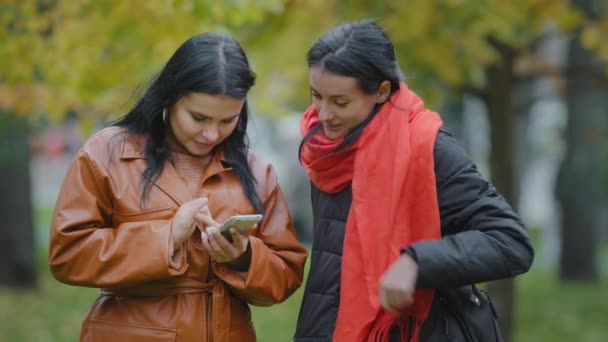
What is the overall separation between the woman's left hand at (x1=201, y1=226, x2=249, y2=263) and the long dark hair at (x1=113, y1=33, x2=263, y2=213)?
20cm

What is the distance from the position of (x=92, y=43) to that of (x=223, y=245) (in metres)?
3.09

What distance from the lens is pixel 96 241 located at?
3043 millimetres

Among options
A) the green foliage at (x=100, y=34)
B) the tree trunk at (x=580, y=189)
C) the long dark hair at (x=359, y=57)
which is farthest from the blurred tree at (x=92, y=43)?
the tree trunk at (x=580, y=189)

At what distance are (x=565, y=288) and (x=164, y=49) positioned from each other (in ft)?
24.9

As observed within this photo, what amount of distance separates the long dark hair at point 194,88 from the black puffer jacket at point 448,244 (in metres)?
0.32

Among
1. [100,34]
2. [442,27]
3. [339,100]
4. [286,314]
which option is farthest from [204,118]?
[286,314]

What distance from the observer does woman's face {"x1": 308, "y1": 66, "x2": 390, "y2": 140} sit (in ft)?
9.64

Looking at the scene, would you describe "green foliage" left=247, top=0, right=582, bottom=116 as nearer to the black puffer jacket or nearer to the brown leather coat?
the brown leather coat

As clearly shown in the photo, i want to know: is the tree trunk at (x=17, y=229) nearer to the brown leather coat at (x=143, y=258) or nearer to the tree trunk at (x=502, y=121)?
the tree trunk at (x=502, y=121)

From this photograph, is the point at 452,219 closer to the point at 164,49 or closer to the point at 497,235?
the point at 497,235

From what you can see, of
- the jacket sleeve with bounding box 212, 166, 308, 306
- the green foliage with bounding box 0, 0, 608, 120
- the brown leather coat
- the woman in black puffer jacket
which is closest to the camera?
the woman in black puffer jacket

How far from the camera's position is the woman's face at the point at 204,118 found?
3.13 meters

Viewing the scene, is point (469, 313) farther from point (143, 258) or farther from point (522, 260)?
point (143, 258)

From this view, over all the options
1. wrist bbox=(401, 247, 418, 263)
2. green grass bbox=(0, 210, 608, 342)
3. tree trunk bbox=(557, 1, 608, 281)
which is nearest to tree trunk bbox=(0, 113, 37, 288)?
green grass bbox=(0, 210, 608, 342)
